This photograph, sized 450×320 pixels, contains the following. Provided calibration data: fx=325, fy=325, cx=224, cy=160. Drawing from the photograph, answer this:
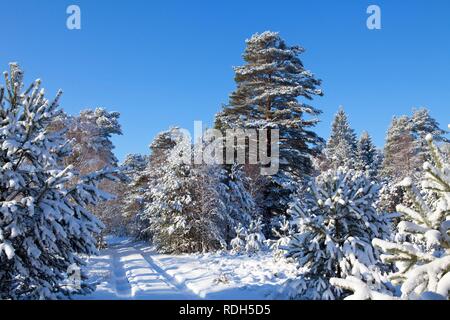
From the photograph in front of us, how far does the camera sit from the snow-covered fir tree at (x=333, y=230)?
21.1ft

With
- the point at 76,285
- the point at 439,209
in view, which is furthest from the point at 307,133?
the point at 439,209

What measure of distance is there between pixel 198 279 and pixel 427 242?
837cm

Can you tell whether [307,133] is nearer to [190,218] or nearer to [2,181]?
[190,218]

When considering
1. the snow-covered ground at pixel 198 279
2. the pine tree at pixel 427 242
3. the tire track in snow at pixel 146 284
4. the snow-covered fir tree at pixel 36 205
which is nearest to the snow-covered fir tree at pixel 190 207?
the snow-covered ground at pixel 198 279

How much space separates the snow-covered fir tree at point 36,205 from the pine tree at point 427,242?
4573 mm

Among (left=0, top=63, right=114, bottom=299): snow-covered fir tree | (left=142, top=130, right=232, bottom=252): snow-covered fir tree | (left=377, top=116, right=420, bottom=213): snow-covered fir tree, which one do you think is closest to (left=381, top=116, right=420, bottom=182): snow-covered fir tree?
(left=377, top=116, right=420, bottom=213): snow-covered fir tree

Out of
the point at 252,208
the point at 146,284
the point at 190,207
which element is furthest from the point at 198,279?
the point at 252,208

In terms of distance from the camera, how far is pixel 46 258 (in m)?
5.59

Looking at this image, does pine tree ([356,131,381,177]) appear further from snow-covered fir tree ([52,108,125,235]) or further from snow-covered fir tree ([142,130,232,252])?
snow-covered fir tree ([52,108,125,235])

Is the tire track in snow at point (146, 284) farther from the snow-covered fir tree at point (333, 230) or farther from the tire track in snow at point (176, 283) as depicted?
the snow-covered fir tree at point (333, 230)

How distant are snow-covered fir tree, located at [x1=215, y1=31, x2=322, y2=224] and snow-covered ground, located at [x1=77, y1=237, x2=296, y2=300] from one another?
7.67 m

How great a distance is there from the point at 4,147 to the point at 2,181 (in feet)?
1.97

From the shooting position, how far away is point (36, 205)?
5180 millimetres

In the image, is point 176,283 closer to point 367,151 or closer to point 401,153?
point 401,153
